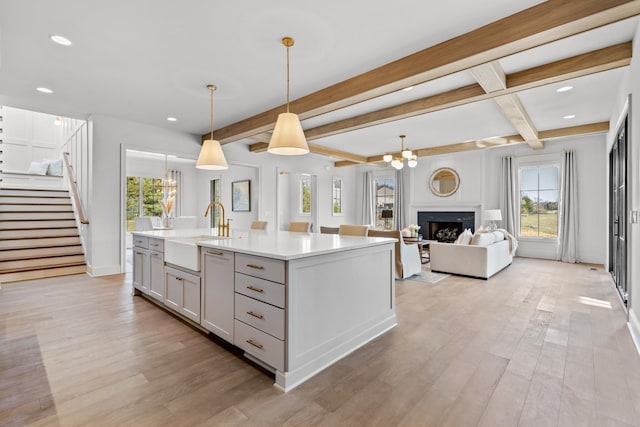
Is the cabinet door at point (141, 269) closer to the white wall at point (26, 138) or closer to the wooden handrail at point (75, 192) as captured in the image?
the wooden handrail at point (75, 192)

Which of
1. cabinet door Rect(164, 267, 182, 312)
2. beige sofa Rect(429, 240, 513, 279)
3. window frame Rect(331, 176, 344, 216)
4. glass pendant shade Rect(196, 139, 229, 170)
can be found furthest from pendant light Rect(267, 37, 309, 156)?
window frame Rect(331, 176, 344, 216)

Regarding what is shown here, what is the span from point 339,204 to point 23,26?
25.4 feet

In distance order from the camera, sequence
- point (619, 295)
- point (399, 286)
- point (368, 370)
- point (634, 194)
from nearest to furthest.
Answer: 1. point (368, 370)
2. point (634, 194)
3. point (619, 295)
4. point (399, 286)

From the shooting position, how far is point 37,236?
5648mm

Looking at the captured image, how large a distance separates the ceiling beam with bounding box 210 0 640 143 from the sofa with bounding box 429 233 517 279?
3024mm

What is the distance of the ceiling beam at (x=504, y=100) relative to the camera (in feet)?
10.1

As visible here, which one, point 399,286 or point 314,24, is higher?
point 314,24

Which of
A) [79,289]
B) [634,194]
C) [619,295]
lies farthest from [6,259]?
[619,295]

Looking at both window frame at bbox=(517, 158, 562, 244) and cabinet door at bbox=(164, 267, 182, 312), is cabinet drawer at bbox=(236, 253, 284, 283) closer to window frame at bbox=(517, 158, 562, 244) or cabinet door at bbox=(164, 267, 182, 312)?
cabinet door at bbox=(164, 267, 182, 312)

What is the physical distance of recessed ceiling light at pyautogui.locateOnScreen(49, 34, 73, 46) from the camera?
270 centimetres

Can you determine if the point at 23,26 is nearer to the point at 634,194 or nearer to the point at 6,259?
the point at 6,259

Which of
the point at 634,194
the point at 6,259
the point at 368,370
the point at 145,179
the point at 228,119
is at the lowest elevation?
the point at 368,370

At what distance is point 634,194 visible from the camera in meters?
2.80

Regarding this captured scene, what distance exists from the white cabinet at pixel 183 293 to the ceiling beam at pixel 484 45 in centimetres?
252
